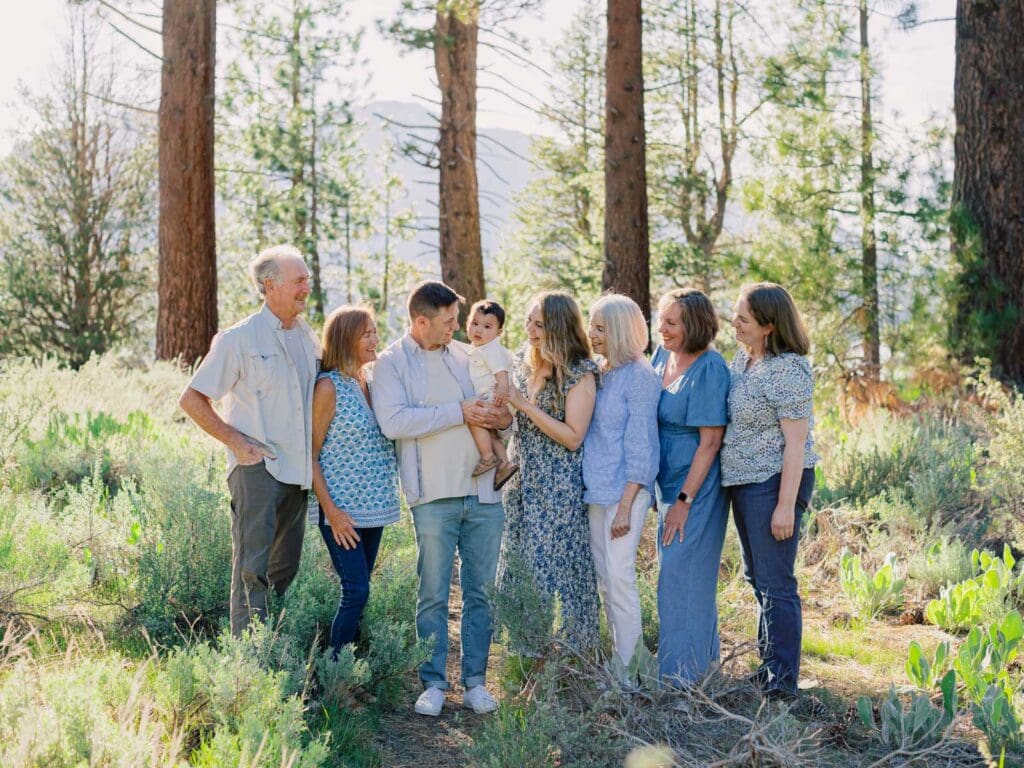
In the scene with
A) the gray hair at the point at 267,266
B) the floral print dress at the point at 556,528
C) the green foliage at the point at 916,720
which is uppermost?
the gray hair at the point at 267,266

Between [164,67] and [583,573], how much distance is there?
8.38 metres

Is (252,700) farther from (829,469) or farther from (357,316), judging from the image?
(829,469)

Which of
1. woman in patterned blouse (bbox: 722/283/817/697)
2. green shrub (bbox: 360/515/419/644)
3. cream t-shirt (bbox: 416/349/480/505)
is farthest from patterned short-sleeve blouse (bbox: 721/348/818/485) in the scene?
green shrub (bbox: 360/515/419/644)

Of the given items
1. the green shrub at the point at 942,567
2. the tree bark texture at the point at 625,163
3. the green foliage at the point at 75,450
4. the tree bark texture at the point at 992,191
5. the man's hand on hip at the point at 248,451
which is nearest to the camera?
the man's hand on hip at the point at 248,451

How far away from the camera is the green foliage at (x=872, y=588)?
577cm

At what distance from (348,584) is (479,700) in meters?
0.75

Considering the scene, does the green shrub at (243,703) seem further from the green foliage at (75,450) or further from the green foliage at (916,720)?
the green foliage at (75,450)

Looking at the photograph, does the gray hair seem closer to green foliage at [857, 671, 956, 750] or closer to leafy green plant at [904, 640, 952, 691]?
green foliage at [857, 671, 956, 750]

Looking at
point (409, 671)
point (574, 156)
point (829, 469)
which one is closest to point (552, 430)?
point (409, 671)

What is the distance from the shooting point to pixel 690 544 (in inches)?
175

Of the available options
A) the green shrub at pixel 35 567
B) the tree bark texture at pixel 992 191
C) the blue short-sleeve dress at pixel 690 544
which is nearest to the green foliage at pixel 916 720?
the blue short-sleeve dress at pixel 690 544

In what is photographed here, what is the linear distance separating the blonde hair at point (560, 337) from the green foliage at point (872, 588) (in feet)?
7.74

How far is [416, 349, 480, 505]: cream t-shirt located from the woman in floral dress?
0.88 feet

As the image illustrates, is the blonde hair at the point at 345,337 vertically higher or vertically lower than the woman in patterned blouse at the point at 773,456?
higher
